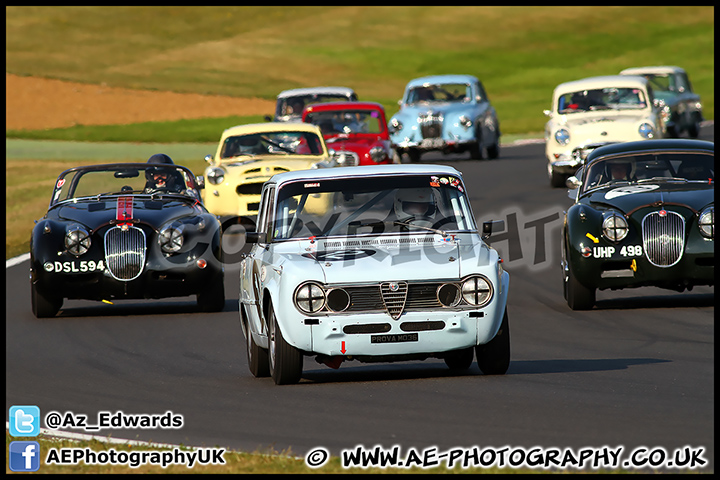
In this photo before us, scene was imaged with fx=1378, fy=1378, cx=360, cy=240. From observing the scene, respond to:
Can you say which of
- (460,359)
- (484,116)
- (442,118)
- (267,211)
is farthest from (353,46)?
(460,359)

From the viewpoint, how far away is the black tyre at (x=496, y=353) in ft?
30.6

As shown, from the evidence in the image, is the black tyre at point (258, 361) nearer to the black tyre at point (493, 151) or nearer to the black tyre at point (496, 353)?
the black tyre at point (496, 353)

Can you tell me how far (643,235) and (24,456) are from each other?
7380 millimetres

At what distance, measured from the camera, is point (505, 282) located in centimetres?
939

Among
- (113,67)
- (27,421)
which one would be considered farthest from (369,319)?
(113,67)

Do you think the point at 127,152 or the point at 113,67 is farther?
the point at 113,67

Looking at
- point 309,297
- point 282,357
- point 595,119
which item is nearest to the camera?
point 309,297

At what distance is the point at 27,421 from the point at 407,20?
96675 mm

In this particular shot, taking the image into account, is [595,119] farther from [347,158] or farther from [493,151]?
[493,151]

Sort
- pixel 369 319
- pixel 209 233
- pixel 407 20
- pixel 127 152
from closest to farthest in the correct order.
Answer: pixel 369 319, pixel 209 233, pixel 127 152, pixel 407 20

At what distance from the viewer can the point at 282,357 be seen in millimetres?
9281

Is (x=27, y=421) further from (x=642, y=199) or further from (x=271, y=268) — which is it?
(x=642, y=199)

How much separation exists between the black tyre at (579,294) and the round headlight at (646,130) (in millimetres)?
11047

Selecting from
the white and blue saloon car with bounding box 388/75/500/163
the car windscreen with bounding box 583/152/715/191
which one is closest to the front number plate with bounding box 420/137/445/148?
the white and blue saloon car with bounding box 388/75/500/163
